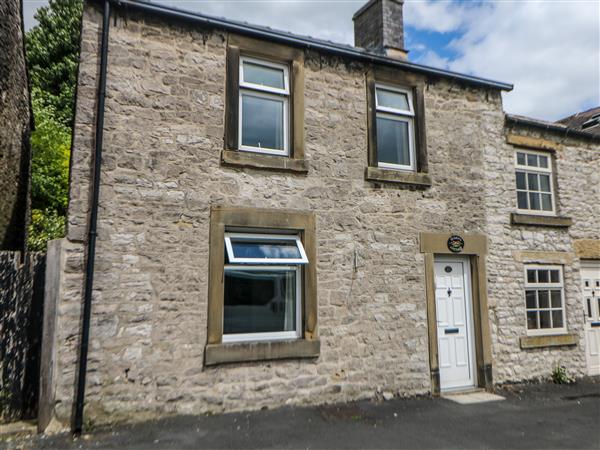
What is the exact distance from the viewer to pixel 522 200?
350 inches

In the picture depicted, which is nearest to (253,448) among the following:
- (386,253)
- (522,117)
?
(386,253)

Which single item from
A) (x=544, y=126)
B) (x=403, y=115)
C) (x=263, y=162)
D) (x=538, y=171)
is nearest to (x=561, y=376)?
(x=538, y=171)

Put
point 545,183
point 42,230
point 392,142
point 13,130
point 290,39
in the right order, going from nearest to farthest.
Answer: point 290,39 < point 392,142 < point 13,130 < point 545,183 < point 42,230

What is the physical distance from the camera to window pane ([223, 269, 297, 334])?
6457 millimetres

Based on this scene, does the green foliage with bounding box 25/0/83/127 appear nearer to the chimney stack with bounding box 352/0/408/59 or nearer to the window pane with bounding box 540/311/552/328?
the chimney stack with bounding box 352/0/408/59

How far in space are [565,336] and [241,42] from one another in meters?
7.98

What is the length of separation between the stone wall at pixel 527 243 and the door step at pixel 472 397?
1.87 ft

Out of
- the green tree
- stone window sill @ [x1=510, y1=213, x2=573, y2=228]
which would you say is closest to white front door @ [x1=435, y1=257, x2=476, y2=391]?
stone window sill @ [x1=510, y1=213, x2=573, y2=228]

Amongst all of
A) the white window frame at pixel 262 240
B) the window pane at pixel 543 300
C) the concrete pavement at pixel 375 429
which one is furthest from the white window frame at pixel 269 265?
the window pane at pixel 543 300

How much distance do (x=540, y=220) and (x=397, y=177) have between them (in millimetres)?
3377

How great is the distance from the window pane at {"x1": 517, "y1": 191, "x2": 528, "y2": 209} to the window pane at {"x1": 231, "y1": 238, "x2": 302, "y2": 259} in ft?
16.2

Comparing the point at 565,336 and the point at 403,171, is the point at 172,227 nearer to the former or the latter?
the point at 403,171

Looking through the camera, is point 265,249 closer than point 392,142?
Yes

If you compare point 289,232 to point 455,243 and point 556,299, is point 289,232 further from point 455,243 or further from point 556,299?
point 556,299
